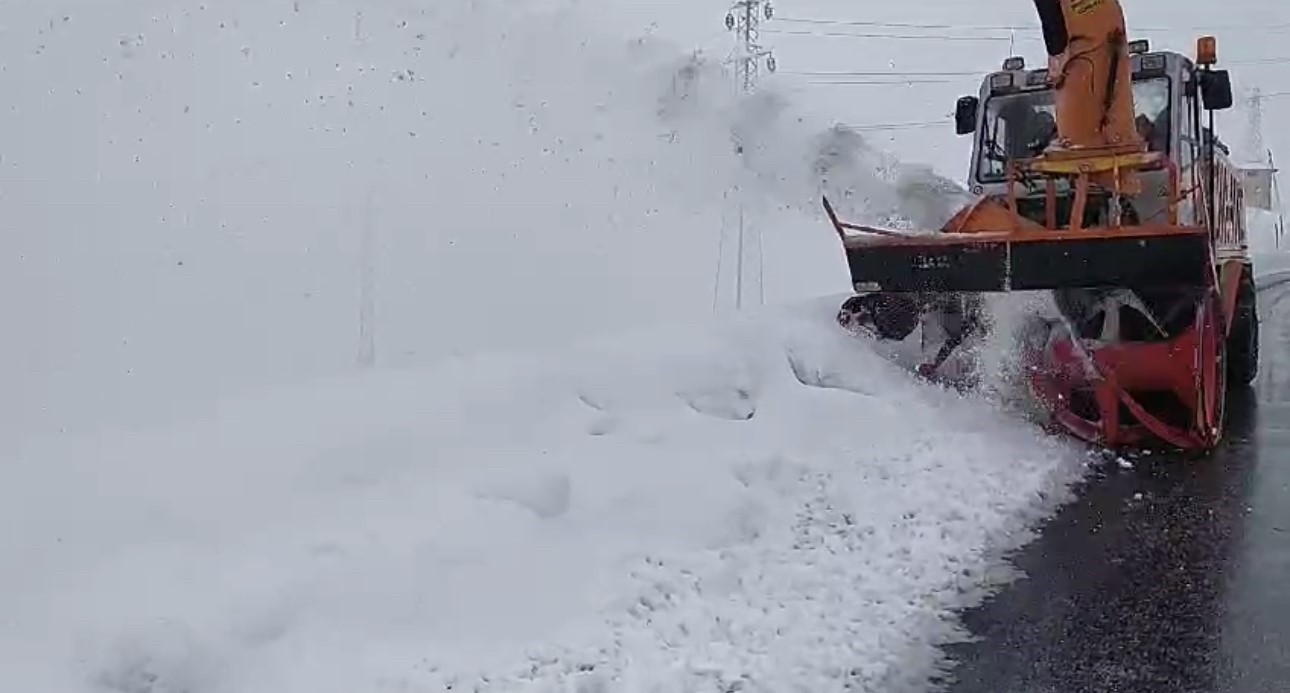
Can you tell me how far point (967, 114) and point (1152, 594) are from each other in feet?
17.2

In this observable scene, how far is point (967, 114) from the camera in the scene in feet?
31.1

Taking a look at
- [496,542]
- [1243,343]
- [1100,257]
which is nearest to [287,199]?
[496,542]

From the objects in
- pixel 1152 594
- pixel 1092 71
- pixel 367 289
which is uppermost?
pixel 1092 71

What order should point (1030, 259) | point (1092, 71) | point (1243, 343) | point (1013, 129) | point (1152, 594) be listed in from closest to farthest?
1. point (1152, 594)
2. point (1030, 259)
3. point (1092, 71)
4. point (1013, 129)
5. point (1243, 343)

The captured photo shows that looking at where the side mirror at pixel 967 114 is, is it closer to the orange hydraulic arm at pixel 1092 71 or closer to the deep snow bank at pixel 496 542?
the orange hydraulic arm at pixel 1092 71

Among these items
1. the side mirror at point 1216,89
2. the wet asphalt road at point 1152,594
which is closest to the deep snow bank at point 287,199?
the wet asphalt road at point 1152,594

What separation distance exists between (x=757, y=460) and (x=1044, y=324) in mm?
2805

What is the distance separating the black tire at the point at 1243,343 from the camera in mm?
10641

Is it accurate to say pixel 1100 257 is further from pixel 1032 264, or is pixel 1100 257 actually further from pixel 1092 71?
pixel 1092 71

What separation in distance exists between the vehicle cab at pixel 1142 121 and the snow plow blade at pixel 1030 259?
3.19 feet

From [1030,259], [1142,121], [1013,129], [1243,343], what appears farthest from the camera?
[1243,343]

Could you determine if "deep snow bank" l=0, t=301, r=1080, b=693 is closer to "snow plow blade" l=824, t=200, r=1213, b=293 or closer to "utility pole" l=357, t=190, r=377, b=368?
"utility pole" l=357, t=190, r=377, b=368

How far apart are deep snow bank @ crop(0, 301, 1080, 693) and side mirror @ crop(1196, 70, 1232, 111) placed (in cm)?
325

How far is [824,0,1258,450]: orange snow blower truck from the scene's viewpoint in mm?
7215
